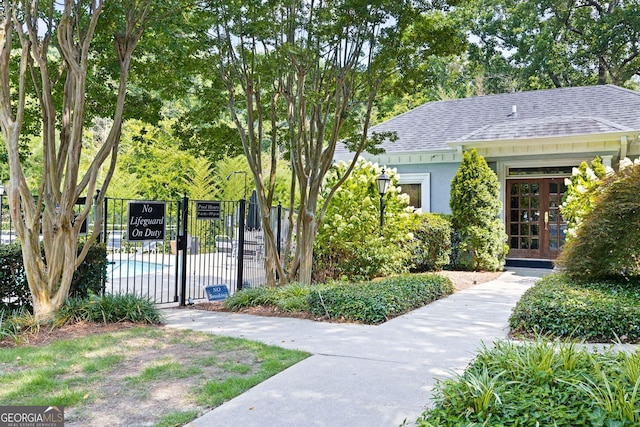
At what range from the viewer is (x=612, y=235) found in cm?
629

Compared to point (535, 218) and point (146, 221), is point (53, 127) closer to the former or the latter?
point (146, 221)

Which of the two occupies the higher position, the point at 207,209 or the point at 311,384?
the point at 207,209

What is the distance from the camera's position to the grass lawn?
3266 mm

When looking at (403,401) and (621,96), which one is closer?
(403,401)

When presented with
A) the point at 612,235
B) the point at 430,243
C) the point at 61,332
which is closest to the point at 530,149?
the point at 430,243

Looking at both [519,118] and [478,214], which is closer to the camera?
[478,214]

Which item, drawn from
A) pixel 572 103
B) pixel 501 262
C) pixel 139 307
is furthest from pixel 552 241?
pixel 139 307

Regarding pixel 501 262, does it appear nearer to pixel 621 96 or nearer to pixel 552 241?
pixel 552 241

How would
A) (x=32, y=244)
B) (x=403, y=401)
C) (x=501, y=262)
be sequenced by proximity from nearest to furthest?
1. (x=403, y=401)
2. (x=32, y=244)
3. (x=501, y=262)

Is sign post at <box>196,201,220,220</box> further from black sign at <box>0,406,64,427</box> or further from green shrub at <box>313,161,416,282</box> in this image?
black sign at <box>0,406,64,427</box>

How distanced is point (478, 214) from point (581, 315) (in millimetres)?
6373

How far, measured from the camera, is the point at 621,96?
13.3m

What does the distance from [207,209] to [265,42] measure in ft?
9.33

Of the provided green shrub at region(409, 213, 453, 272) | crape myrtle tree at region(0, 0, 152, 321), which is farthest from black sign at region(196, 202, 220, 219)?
green shrub at region(409, 213, 453, 272)
